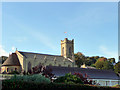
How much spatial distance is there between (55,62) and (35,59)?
9746 millimetres

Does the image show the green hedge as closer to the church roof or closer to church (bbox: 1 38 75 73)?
church (bbox: 1 38 75 73)

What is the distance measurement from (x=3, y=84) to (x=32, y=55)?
5958 centimetres

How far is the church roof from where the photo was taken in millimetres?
59031

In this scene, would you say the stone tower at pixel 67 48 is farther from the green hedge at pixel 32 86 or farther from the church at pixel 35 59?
the green hedge at pixel 32 86

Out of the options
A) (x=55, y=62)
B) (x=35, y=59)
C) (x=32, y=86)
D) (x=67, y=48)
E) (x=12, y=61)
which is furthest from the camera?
(x=67, y=48)

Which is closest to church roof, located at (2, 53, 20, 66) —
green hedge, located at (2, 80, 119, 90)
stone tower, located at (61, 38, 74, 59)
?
stone tower, located at (61, 38, 74, 59)

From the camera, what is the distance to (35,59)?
65.1m

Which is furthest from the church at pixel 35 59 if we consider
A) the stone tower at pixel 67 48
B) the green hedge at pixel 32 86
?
the green hedge at pixel 32 86

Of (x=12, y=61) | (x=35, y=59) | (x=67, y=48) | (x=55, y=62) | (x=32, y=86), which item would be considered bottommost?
(x=55, y=62)

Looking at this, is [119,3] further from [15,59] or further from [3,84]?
[15,59]

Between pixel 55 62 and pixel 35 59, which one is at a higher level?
pixel 35 59

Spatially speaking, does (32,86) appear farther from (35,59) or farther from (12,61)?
(35,59)

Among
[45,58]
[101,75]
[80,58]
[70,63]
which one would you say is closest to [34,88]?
[101,75]

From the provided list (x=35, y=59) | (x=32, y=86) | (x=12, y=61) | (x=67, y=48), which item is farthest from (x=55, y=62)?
(x=32, y=86)
